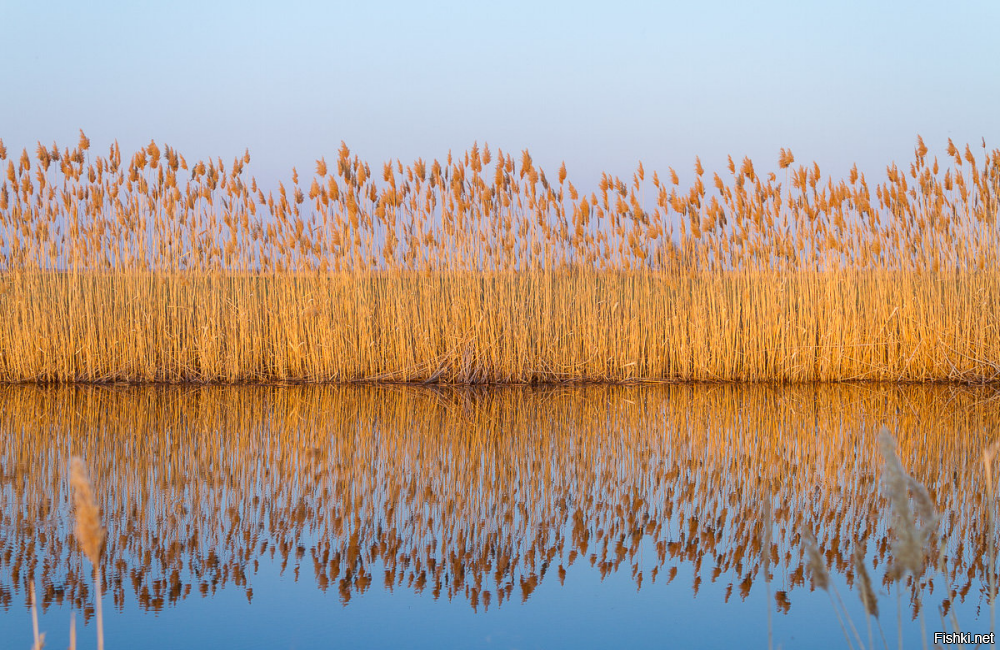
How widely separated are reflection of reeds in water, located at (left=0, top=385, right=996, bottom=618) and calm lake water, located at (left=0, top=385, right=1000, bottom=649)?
0.04 ft

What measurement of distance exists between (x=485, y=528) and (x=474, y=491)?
0.48 metres

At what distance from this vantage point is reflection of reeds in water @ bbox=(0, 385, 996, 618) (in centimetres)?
266

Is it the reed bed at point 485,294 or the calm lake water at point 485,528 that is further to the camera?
the reed bed at point 485,294

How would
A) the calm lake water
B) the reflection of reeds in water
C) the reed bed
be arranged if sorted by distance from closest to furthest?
1. the calm lake water
2. the reflection of reeds in water
3. the reed bed

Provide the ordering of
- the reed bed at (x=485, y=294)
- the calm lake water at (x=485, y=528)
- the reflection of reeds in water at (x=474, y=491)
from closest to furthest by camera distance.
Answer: the calm lake water at (x=485, y=528), the reflection of reeds in water at (x=474, y=491), the reed bed at (x=485, y=294)

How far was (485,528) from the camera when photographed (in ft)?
10.00

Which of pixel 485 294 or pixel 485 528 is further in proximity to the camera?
pixel 485 294

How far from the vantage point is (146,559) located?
2.72 m

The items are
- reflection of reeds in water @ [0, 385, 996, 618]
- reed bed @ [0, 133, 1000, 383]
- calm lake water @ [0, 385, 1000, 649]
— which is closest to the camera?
calm lake water @ [0, 385, 1000, 649]

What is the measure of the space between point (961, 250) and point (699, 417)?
3020mm

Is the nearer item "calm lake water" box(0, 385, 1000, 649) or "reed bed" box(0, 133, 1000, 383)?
"calm lake water" box(0, 385, 1000, 649)

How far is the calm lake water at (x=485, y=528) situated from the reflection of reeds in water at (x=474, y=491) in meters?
0.01

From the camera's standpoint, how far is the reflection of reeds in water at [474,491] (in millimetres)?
2660

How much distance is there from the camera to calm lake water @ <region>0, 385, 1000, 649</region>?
232cm
